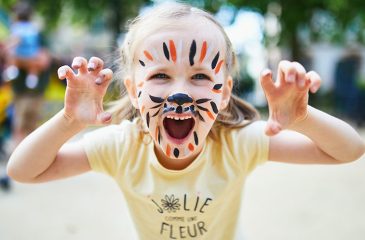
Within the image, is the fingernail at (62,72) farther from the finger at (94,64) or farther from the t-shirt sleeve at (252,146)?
the t-shirt sleeve at (252,146)

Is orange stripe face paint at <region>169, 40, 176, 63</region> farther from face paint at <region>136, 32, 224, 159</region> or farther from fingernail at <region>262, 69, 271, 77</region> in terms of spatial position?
fingernail at <region>262, 69, 271, 77</region>

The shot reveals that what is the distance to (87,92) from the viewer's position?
5.96 ft

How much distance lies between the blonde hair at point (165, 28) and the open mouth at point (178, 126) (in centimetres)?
32

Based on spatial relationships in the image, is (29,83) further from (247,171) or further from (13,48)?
(247,171)

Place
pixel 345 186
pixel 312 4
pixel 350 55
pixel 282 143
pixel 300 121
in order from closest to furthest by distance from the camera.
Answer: pixel 300 121
pixel 282 143
pixel 345 186
pixel 350 55
pixel 312 4

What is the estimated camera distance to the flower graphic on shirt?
2.01 meters

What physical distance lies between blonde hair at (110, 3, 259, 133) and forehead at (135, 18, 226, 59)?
2cm

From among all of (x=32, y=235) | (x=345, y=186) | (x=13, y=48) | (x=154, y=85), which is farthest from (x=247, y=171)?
(x=13, y=48)

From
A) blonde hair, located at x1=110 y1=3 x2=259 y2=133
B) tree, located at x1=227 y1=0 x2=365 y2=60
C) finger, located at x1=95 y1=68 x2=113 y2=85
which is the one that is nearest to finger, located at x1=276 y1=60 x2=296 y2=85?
blonde hair, located at x1=110 y1=3 x2=259 y2=133

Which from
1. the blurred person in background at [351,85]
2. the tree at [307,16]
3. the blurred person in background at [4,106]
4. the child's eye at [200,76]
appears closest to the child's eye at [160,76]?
the child's eye at [200,76]

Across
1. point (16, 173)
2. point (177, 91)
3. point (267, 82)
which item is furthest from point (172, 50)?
point (16, 173)

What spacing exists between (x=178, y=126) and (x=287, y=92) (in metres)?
0.47

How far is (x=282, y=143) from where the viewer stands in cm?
206

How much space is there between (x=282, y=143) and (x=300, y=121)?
0.30 meters
